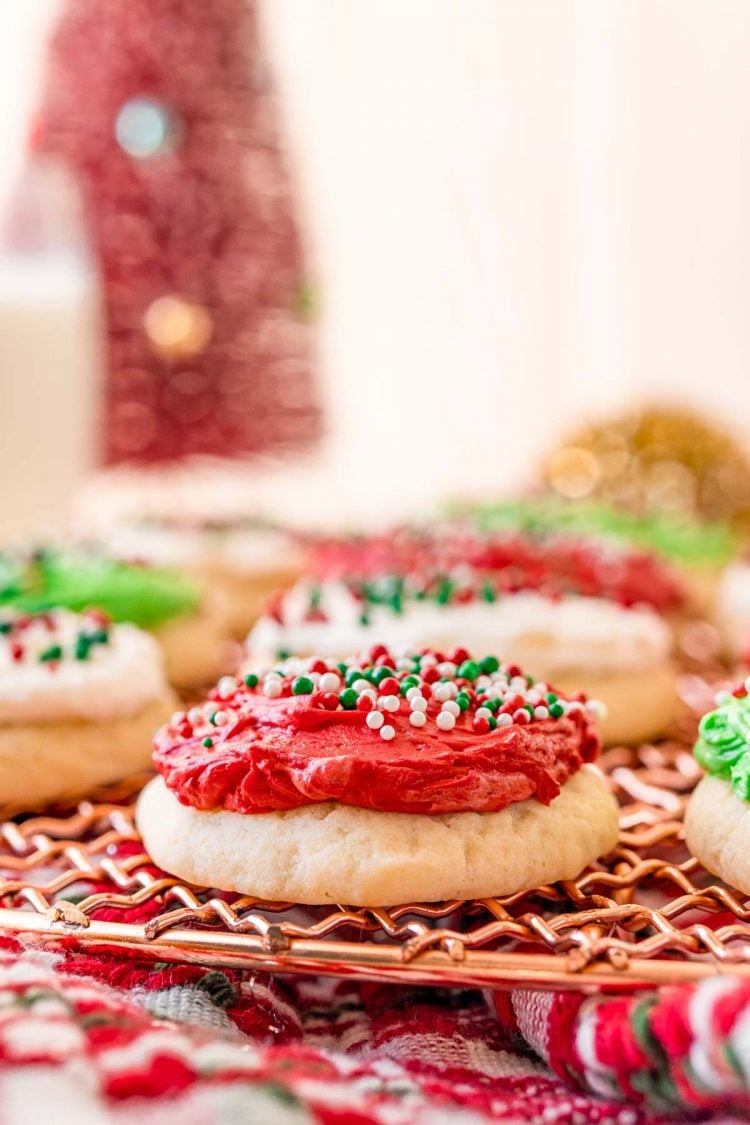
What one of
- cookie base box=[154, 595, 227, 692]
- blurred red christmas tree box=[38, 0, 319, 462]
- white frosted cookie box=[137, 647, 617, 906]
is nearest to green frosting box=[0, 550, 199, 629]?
cookie base box=[154, 595, 227, 692]

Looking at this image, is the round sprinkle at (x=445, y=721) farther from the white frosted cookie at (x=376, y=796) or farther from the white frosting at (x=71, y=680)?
the white frosting at (x=71, y=680)

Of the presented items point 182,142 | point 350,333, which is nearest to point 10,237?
point 182,142

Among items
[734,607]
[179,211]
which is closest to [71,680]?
[734,607]

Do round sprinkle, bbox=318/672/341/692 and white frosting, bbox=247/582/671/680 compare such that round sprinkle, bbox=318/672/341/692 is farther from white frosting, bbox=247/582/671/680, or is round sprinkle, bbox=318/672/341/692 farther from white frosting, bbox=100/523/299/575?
A: white frosting, bbox=100/523/299/575

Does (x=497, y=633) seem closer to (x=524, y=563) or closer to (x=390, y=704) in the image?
(x=524, y=563)

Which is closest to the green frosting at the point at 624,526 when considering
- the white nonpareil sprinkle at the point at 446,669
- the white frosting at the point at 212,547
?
the white frosting at the point at 212,547

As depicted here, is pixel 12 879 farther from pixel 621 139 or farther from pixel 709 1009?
pixel 621 139
